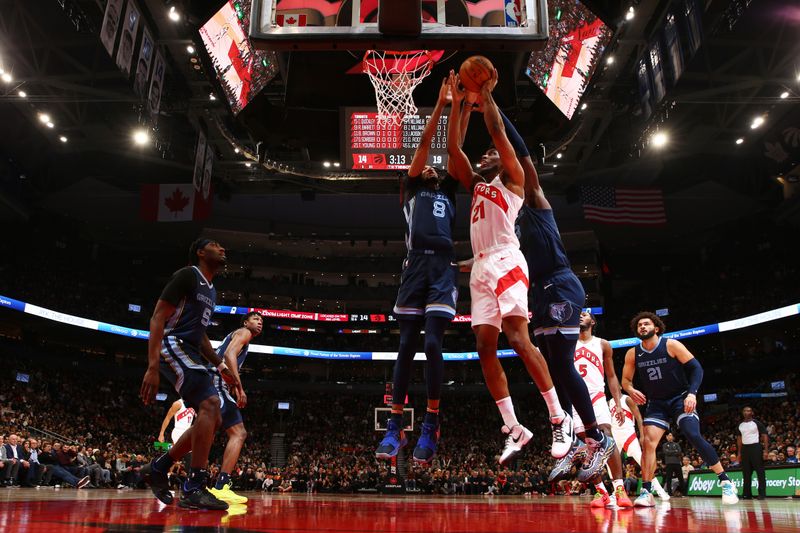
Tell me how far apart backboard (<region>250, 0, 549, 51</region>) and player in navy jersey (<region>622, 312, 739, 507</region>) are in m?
3.42

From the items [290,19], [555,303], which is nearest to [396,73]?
[290,19]

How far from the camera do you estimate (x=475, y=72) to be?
15.1ft

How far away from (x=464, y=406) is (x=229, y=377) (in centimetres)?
3171

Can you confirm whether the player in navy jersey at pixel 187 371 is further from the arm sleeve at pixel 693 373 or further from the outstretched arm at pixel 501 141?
the arm sleeve at pixel 693 373

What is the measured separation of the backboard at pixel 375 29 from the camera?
614 centimetres

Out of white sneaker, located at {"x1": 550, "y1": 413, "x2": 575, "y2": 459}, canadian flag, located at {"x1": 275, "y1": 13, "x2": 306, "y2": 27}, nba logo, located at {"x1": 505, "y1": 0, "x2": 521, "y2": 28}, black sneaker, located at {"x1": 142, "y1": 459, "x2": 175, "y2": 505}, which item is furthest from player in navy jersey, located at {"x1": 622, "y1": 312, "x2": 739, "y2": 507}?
canadian flag, located at {"x1": 275, "y1": 13, "x2": 306, "y2": 27}

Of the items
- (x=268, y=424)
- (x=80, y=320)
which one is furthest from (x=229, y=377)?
(x=268, y=424)

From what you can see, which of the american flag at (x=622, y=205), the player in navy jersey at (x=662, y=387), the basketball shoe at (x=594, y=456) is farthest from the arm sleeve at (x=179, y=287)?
the american flag at (x=622, y=205)

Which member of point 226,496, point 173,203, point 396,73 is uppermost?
point 173,203

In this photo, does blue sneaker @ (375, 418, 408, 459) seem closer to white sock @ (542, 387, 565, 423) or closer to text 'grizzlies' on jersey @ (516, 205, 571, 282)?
white sock @ (542, 387, 565, 423)

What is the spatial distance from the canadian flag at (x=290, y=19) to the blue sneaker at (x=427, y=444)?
4.30m

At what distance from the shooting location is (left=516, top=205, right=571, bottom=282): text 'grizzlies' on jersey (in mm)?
4945

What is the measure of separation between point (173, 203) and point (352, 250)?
18.8 meters

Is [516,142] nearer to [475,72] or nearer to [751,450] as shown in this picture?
[475,72]
